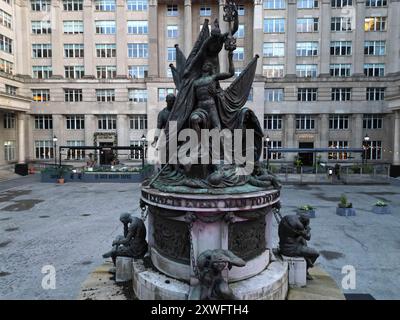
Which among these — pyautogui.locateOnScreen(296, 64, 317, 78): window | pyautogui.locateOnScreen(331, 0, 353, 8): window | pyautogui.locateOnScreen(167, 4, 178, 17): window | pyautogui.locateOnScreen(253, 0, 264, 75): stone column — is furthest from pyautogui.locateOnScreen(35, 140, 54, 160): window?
pyautogui.locateOnScreen(331, 0, 353, 8): window

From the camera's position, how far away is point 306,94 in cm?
4256

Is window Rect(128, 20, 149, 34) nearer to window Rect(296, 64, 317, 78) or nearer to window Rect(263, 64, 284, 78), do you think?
window Rect(263, 64, 284, 78)

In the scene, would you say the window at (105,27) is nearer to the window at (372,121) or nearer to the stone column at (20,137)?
the stone column at (20,137)

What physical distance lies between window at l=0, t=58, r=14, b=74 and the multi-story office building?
11.1 inches

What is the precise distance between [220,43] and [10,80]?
43.1 metres

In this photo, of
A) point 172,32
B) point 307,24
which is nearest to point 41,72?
point 172,32

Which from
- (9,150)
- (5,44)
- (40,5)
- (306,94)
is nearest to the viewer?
(5,44)

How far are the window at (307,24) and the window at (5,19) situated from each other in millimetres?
40130

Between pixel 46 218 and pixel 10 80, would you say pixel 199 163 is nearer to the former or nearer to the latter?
pixel 46 218

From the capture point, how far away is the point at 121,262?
6949mm

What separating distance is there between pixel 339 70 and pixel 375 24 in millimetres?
7727

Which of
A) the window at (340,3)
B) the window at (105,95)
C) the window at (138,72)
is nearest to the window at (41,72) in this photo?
the window at (105,95)

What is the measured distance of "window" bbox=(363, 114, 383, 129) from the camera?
42438 millimetres

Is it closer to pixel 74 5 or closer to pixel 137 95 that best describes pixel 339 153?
pixel 137 95
